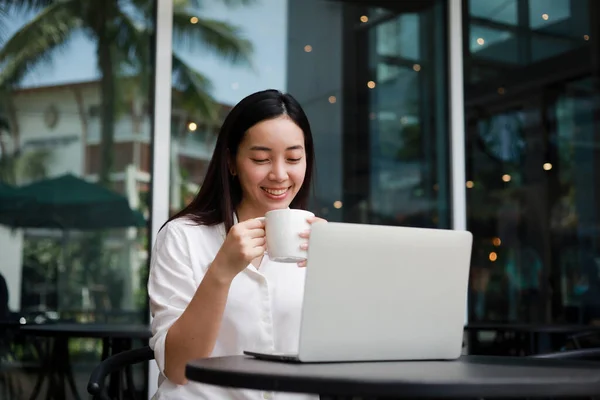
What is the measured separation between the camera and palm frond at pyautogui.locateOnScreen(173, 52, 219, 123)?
4.25 m

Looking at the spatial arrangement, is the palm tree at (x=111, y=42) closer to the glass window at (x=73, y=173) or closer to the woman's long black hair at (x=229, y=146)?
the glass window at (x=73, y=173)

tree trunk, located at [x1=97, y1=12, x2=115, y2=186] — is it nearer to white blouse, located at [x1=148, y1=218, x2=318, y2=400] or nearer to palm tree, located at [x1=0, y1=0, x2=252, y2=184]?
palm tree, located at [x1=0, y1=0, x2=252, y2=184]

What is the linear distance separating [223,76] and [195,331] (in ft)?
9.49

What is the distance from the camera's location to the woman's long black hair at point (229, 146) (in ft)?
6.43

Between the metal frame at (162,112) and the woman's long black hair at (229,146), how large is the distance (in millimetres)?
2104

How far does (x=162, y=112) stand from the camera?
13.7 feet

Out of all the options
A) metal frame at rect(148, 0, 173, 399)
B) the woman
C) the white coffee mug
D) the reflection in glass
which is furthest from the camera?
the reflection in glass

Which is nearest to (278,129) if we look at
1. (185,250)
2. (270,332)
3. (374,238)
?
(185,250)

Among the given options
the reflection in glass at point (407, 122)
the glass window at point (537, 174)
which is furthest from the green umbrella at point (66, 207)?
the glass window at point (537, 174)

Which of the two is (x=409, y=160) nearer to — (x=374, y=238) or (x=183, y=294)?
(x=183, y=294)

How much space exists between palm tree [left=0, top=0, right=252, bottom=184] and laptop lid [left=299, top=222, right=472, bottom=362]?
3008 mm

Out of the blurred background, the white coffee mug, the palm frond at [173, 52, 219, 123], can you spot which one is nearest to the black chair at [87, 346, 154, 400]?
the white coffee mug

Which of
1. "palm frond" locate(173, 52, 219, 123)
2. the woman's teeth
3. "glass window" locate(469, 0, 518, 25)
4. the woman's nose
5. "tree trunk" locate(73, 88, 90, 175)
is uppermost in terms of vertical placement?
"glass window" locate(469, 0, 518, 25)

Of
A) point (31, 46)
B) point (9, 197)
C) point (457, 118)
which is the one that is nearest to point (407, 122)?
point (457, 118)
